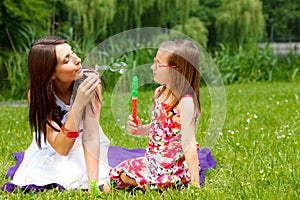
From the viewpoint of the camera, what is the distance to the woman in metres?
2.33

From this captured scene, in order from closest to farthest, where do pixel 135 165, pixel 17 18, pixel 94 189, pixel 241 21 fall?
pixel 94 189, pixel 135 165, pixel 17 18, pixel 241 21

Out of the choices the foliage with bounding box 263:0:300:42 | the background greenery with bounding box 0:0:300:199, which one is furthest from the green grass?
the foliage with bounding box 263:0:300:42

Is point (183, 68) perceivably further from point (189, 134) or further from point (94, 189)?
point (94, 189)

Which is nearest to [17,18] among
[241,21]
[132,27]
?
[132,27]

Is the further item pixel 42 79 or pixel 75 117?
pixel 42 79

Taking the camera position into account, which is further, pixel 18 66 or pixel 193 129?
pixel 18 66

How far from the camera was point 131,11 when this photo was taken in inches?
596

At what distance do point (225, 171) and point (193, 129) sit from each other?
544 mm

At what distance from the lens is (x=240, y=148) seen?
3.22 m

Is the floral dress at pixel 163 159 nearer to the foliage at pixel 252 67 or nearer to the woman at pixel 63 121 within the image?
the woman at pixel 63 121

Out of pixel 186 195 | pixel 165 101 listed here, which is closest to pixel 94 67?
pixel 165 101

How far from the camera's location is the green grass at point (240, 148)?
7.33 ft

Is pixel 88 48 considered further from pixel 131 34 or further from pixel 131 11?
pixel 131 11

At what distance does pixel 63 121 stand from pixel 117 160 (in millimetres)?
633
